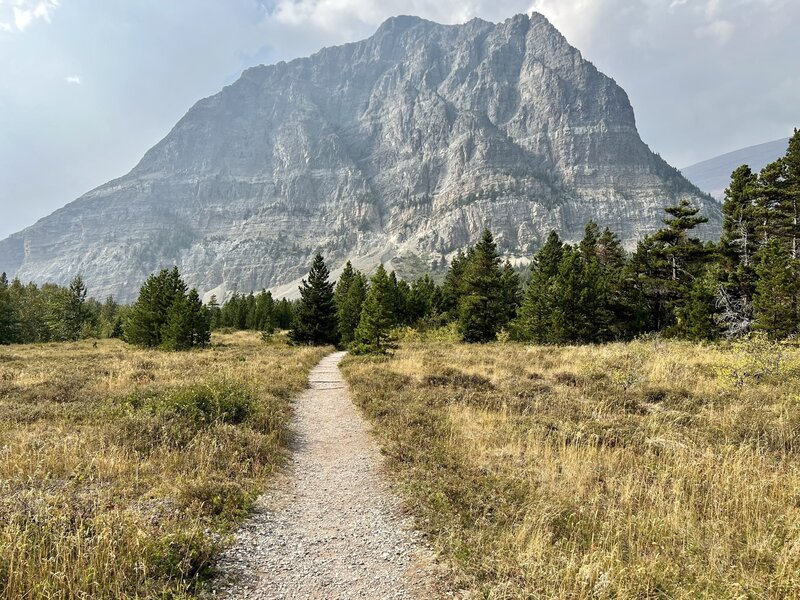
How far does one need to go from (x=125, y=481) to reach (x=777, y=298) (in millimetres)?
35169

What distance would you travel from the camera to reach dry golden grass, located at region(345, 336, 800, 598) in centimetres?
409

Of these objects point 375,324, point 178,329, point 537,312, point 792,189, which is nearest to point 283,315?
point 178,329

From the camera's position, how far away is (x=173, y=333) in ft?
122

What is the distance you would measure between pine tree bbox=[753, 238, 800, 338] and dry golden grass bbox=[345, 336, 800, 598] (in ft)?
47.1

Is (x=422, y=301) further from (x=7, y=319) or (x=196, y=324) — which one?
(x=7, y=319)

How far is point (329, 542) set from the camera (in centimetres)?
535

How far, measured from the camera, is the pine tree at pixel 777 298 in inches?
971

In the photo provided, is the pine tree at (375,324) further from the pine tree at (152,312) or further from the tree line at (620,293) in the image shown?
the pine tree at (152,312)

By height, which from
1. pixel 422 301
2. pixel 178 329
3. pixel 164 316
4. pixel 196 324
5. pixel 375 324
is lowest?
pixel 375 324

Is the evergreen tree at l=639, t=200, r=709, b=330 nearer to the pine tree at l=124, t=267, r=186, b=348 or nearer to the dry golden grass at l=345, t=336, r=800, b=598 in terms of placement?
the dry golden grass at l=345, t=336, r=800, b=598

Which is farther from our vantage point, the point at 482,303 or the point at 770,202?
the point at 482,303

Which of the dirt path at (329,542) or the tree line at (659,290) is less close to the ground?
the tree line at (659,290)

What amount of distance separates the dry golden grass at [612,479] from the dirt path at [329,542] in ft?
1.64

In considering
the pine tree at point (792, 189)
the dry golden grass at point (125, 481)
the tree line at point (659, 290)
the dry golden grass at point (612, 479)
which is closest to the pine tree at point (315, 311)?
the tree line at point (659, 290)
